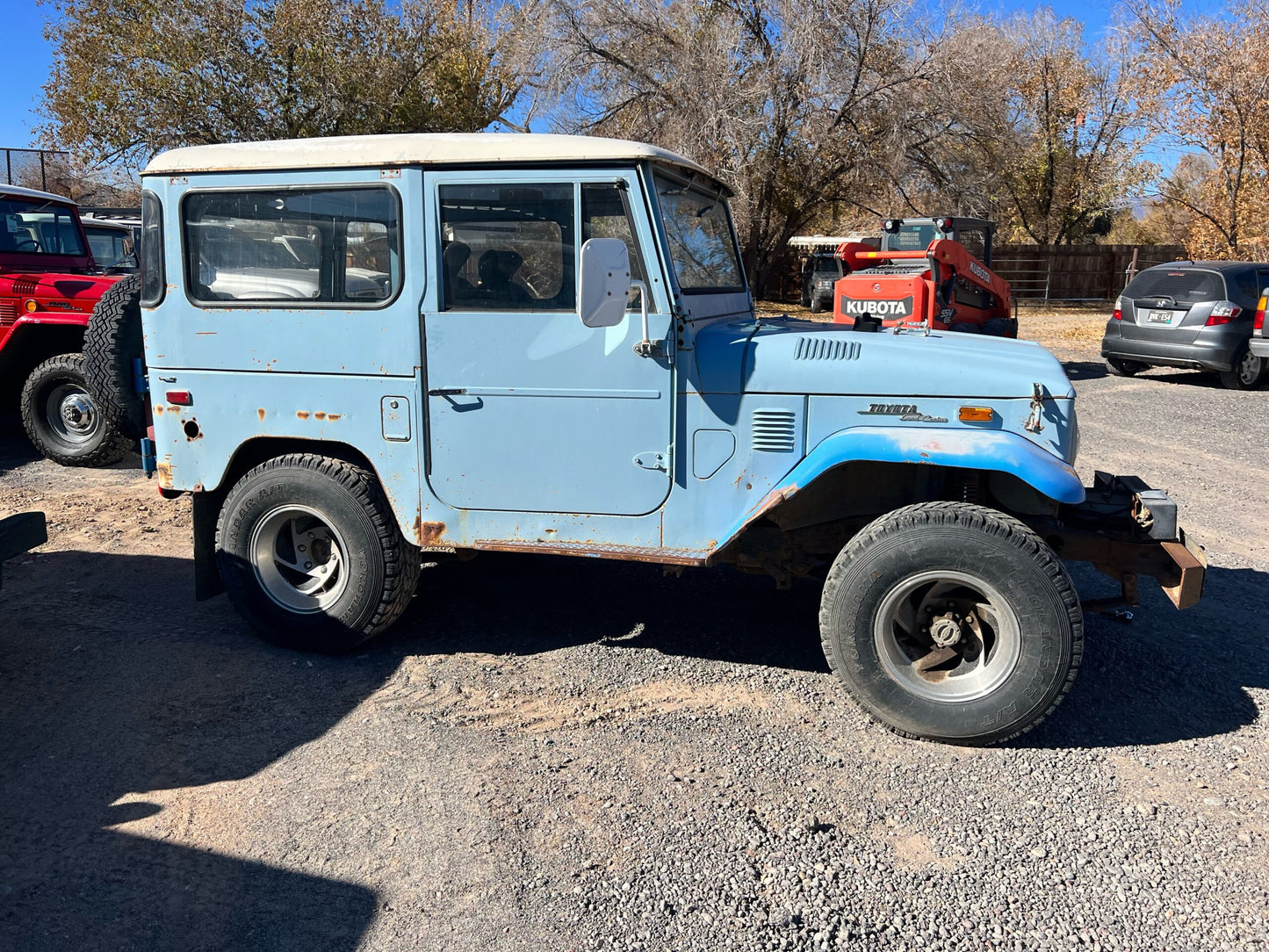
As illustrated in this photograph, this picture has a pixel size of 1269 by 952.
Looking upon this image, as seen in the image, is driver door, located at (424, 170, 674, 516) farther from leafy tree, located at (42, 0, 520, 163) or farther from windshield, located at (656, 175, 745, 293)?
leafy tree, located at (42, 0, 520, 163)

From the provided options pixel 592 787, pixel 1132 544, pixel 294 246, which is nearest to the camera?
pixel 592 787

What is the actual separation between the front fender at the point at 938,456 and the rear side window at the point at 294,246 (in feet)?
6.32

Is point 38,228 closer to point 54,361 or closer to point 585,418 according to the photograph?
point 54,361

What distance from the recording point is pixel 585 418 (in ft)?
13.6

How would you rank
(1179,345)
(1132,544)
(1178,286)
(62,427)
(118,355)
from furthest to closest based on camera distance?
(1178,286)
(1179,345)
(62,427)
(118,355)
(1132,544)

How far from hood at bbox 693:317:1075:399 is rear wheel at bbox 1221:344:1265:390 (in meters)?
10.6

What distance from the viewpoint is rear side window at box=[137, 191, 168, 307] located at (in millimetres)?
4500

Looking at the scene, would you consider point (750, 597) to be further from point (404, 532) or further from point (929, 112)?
point (929, 112)

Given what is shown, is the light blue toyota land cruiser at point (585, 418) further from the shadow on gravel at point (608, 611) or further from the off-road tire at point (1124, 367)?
the off-road tire at point (1124, 367)

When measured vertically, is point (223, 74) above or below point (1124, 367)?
above

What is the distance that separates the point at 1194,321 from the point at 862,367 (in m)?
11.3

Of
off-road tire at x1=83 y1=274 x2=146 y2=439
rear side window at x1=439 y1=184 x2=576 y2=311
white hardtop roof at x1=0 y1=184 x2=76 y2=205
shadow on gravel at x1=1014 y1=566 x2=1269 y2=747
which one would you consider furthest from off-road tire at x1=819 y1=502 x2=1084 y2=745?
white hardtop roof at x1=0 y1=184 x2=76 y2=205

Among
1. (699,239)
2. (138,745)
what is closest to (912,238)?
(699,239)

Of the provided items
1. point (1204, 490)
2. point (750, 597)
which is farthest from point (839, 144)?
point (750, 597)
